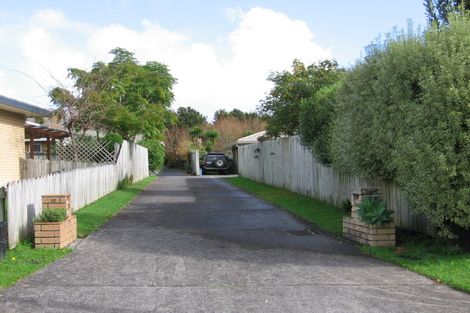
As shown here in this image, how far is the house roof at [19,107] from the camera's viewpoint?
1316cm

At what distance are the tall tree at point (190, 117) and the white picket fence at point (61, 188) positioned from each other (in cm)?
5217

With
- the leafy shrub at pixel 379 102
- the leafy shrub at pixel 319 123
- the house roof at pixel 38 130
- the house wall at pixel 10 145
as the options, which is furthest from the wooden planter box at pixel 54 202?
the house roof at pixel 38 130

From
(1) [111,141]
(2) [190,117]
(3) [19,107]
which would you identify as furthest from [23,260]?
(2) [190,117]

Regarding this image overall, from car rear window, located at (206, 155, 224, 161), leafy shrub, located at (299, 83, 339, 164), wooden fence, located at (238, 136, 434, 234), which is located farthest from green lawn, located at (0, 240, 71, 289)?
car rear window, located at (206, 155, 224, 161)

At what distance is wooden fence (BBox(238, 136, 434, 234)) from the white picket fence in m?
6.31

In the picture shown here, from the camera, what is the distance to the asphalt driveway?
225 inches

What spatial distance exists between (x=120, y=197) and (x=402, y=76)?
11564 millimetres

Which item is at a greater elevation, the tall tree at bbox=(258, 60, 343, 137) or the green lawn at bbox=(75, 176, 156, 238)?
the tall tree at bbox=(258, 60, 343, 137)

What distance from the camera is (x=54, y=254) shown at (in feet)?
27.0

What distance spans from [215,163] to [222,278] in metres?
36.0

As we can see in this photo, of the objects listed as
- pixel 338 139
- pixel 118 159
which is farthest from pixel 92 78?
pixel 338 139

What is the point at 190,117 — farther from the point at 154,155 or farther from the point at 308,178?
the point at 308,178

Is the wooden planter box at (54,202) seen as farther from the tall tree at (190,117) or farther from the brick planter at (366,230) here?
the tall tree at (190,117)

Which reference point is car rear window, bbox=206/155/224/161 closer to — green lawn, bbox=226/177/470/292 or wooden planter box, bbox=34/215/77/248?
green lawn, bbox=226/177/470/292
